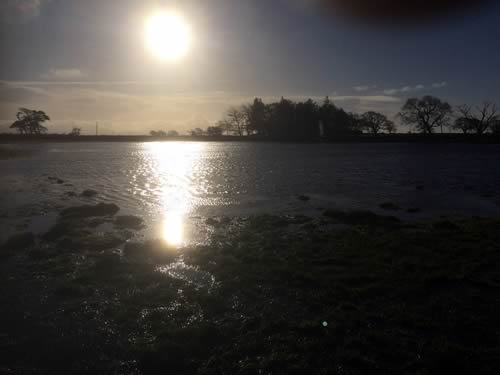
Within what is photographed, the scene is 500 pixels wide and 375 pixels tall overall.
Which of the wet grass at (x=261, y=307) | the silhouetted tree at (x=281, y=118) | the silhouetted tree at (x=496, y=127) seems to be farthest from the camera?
the silhouetted tree at (x=281, y=118)

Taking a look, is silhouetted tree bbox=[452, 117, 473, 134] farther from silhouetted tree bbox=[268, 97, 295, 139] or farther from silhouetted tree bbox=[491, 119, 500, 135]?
silhouetted tree bbox=[268, 97, 295, 139]

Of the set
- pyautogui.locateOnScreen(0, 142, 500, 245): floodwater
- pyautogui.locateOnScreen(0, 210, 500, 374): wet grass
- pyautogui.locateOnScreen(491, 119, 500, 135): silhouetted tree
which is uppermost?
pyautogui.locateOnScreen(491, 119, 500, 135): silhouetted tree

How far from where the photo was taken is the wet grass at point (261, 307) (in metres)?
5.82

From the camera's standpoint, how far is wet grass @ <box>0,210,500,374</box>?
582 cm

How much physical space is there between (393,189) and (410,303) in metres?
19.8

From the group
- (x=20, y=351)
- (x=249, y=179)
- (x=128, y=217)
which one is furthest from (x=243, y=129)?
(x=20, y=351)

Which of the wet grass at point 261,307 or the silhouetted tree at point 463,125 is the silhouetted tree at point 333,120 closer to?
the silhouetted tree at point 463,125

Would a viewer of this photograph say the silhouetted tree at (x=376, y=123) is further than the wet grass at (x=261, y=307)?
Yes

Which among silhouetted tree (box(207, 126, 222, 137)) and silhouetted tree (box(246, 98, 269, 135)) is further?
silhouetted tree (box(207, 126, 222, 137))

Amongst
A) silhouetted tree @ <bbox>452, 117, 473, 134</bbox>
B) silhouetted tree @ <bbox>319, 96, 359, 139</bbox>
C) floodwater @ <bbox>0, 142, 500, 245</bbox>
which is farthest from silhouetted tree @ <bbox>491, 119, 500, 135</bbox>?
floodwater @ <bbox>0, 142, 500, 245</bbox>

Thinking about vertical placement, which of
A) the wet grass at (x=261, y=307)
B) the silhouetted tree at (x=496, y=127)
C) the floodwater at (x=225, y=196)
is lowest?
the wet grass at (x=261, y=307)

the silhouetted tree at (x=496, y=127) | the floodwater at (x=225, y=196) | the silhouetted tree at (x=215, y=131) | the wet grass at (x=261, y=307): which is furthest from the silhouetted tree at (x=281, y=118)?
the wet grass at (x=261, y=307)

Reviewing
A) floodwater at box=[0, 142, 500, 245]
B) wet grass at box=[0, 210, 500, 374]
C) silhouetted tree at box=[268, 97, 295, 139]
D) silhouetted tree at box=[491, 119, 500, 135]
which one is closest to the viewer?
wet grass at box=[0, 210, 500, 374]

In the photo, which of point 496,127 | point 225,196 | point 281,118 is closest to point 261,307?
point 225,196
